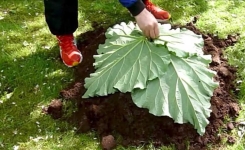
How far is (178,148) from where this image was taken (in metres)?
3.11

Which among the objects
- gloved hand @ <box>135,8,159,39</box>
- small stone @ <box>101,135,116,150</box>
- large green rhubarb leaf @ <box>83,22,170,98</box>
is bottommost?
small stone @ <box>101,135,116,150</box>

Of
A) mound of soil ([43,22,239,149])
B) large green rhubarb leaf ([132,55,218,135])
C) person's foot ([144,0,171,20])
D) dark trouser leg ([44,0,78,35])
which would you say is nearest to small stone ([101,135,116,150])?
mound of soil ([43,22,239,149])

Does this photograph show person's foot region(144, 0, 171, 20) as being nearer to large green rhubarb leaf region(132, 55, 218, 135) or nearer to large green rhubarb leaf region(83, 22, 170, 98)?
large green rhubarb leaf region(83, 22, 170, 98)

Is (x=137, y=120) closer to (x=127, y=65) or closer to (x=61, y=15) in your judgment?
(x=127, y=65)

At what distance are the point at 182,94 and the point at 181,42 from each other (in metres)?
0.47

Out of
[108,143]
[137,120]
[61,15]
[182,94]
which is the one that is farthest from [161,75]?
[61,15]

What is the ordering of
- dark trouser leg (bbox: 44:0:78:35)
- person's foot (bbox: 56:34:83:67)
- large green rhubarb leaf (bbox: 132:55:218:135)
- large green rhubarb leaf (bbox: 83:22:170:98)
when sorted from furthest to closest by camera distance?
1. person's foot (bbox: 56:34:83:67)
2. dark trouser leg (bbox: 44:0:78:35)
3. large green rhubarb leaf (bbox: 83:22:170:98)
4. large green rhubarb leaf (bbox: 132:55:218:135)

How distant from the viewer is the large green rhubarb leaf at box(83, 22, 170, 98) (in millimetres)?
3277

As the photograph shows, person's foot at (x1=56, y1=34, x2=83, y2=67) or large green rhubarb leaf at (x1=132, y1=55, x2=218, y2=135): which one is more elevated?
large green rhubarb leaf at (x1=132, y1=55, x2=218, y2=135)

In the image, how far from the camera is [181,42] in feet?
11.4

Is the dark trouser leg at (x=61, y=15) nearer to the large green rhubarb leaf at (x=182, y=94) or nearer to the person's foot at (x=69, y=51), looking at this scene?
the person's foot at (x=69, y=51)

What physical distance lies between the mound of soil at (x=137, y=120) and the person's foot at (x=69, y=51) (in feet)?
1.11

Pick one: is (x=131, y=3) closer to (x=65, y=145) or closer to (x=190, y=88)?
(x=190, y=88)

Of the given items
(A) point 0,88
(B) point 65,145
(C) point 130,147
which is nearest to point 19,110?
(A) point 0,88
